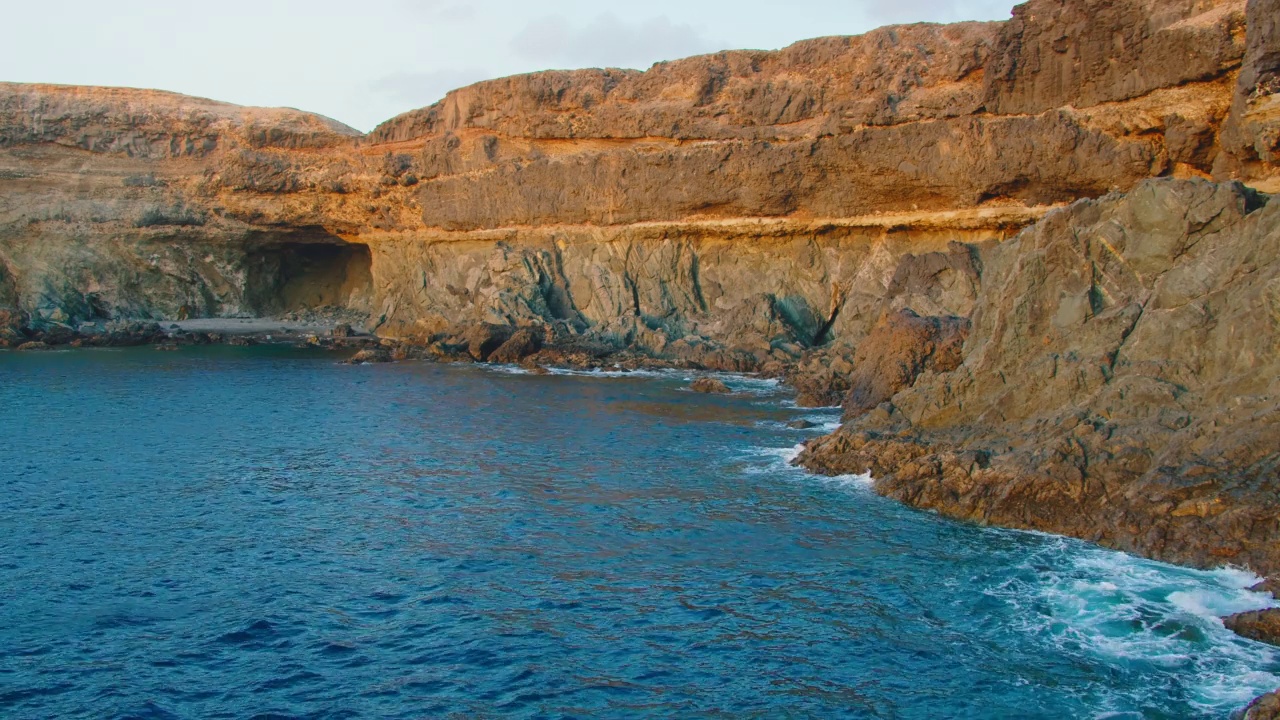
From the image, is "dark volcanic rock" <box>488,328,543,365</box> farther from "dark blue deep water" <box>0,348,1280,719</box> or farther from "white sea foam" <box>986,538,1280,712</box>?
"white sea foam" <box>986,538,1280,712</box>

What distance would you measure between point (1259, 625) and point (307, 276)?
57.6 meters

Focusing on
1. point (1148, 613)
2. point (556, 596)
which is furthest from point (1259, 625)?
point (556, 596)

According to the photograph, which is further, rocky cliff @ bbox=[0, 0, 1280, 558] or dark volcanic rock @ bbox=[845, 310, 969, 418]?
dark volcanic rock @ bbox=[845, 310, 969, 418]

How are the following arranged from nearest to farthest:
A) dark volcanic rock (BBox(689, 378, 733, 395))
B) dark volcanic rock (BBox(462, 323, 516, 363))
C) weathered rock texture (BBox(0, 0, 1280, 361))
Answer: weathered rock texture (BBox(0, 0, 1280, 361))
dark volcanic rock (BBox(689, 378, 733, 395))
dark volcanic rock (BBox(462, 323, 516, 363))

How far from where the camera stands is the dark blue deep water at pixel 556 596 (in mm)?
10492

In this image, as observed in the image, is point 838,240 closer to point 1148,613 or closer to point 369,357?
point 369,357

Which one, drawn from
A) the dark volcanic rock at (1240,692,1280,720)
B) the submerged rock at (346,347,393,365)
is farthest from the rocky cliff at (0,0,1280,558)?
the dark volcanic rock at (1240,692,1280,720)

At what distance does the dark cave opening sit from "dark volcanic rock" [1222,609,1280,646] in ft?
170

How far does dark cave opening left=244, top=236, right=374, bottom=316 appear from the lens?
57.0m

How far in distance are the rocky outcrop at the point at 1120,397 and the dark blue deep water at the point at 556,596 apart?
30.9 inches

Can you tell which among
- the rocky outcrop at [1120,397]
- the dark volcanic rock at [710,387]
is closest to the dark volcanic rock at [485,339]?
the dark volcanic rock at [710,387]

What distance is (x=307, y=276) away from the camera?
60.9 meters

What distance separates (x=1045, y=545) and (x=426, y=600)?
9.14 meters

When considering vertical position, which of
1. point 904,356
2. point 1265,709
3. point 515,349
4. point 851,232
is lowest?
point 1265,709
